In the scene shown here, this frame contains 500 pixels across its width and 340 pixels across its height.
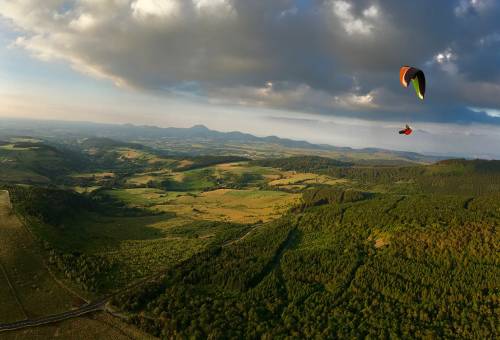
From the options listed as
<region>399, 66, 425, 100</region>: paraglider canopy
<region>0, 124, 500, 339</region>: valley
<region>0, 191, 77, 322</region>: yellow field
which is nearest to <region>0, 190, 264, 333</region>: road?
<region>0, 124, 500, 339</region>: valley

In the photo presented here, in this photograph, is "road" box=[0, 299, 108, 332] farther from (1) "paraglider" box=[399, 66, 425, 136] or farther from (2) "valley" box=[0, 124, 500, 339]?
(1) "paraglider" box=[399, 66, 425, 136]

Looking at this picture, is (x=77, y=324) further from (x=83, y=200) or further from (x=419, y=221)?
(x=83, y=200)

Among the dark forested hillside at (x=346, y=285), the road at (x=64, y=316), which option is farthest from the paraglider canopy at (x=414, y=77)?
the road at (x=64, y=316)

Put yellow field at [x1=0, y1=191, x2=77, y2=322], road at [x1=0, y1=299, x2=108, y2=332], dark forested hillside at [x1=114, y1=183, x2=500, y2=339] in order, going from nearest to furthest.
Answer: road at [x1=0, y1=299, x2=108, y2=332] → dark forested hillside at [x1=114, y1=183, x2=500, y2=339] → yellow field at [x1=0, y1=191, x2=77, y2=322]

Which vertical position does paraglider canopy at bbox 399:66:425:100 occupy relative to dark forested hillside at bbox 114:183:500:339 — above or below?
above

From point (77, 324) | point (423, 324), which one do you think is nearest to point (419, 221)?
point (423, 324)

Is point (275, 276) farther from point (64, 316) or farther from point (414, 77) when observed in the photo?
point (414, 77)
